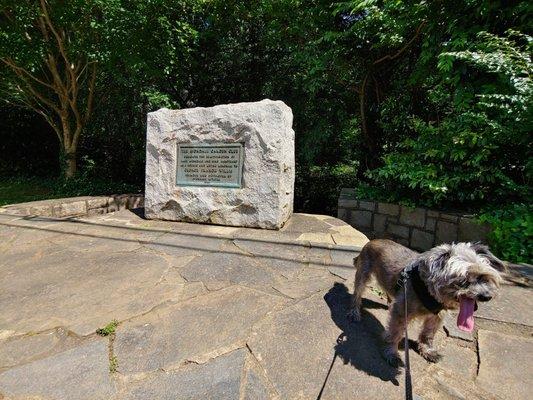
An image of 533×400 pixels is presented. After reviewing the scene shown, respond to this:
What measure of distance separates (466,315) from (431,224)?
371cm

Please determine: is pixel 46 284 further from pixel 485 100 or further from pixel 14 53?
pixel 14 53

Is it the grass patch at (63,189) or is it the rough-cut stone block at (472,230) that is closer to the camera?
the rough-cut stone block at (472,230)

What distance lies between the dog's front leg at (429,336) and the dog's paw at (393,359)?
19 cm

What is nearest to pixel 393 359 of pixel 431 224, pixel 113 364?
pixel 113 364

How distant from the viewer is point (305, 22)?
6.24 meters

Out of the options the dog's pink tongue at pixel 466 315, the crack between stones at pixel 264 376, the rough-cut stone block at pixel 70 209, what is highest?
the dog's pink tongue at pixel 466 315

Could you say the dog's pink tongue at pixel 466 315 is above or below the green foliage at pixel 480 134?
below

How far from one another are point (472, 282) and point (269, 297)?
1415 millimetres

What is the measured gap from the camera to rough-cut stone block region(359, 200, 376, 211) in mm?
5367

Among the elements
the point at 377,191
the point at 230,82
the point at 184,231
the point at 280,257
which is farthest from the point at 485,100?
the point at 230,82

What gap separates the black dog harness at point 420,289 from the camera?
156 centimetres

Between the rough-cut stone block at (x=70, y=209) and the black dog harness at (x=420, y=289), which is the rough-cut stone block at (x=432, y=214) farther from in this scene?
the rough-cut stone block at (x=70, y=209)

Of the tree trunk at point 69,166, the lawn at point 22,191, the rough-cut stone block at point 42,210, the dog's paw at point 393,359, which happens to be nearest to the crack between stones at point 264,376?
the dog's paw at point 393,359

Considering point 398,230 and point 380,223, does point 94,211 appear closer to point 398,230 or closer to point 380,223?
point 380,223
